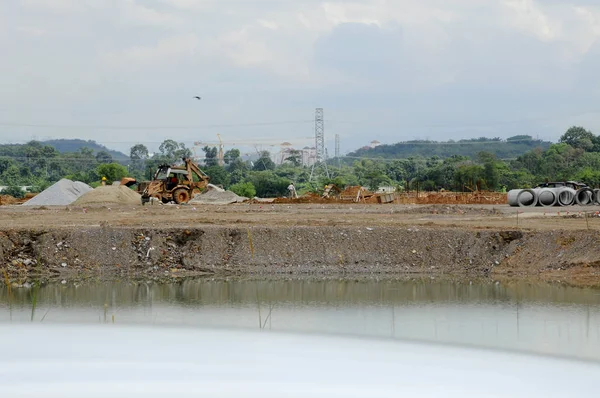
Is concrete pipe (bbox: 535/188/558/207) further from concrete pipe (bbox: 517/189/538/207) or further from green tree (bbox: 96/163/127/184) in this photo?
green tree (bbox: 96/163/127/184)

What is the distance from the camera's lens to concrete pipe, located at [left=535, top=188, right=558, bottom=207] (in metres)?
32.6

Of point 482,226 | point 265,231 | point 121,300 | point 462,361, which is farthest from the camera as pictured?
point 482,226

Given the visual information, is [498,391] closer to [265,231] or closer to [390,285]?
[390,285]

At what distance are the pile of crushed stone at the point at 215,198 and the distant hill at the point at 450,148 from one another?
4161 inches

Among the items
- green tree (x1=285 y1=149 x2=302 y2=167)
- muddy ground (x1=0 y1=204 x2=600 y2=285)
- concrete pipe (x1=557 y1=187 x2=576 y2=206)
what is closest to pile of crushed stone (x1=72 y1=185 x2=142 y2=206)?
muddy ground (x1=0 y1=204 x2=600 y2=285)

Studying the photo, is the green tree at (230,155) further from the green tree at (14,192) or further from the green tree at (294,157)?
the green tree at (14,192)

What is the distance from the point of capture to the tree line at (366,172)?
58375 mm

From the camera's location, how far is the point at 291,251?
18.0m

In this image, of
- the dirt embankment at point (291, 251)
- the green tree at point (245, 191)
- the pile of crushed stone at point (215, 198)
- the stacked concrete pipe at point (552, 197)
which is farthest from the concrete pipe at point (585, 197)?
the green tree at point (245, 191)

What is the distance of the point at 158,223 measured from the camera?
20.9m

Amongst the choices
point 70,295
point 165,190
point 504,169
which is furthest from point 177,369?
point 504,169

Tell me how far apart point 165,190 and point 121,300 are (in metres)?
22.2

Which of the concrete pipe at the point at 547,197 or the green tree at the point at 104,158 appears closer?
the concrete pipe at the point at 547,197

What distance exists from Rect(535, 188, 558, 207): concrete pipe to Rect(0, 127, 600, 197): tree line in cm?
1666
